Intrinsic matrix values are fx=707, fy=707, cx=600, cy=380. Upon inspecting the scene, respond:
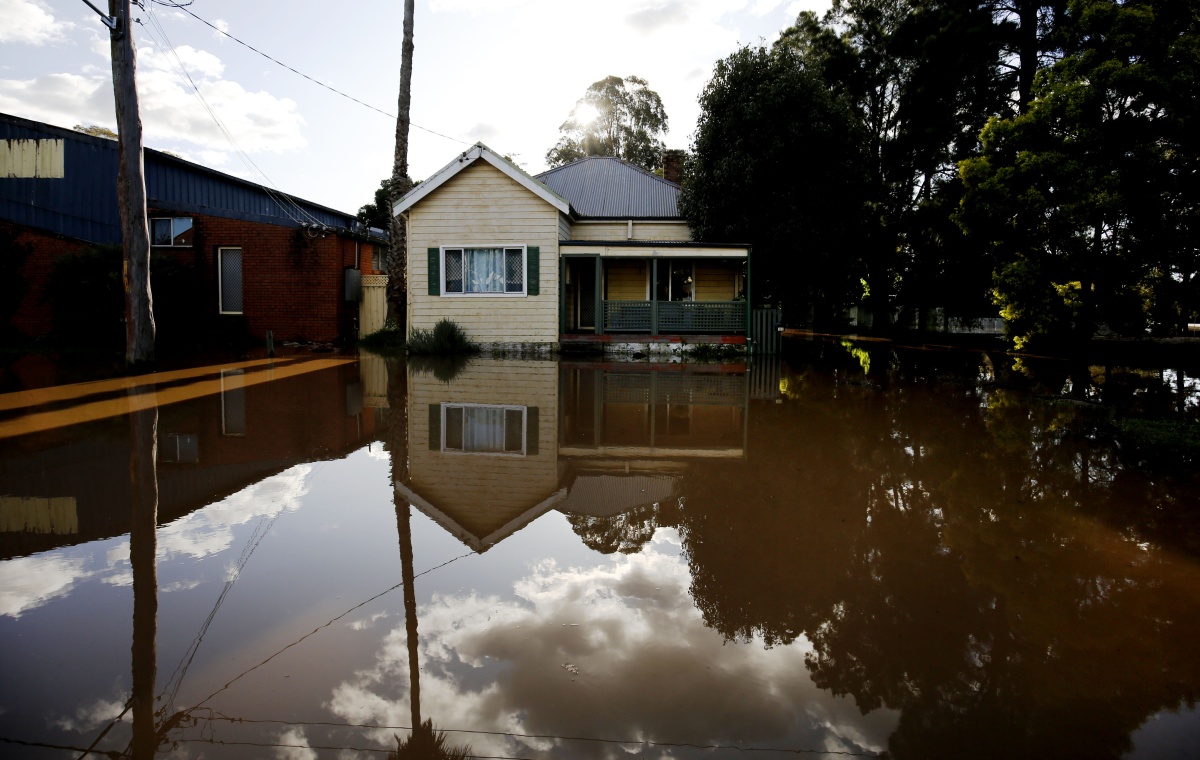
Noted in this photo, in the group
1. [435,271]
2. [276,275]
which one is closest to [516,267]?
[435,271]

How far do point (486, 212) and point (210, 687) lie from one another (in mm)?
17745

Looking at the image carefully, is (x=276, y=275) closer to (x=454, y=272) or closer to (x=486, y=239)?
(x=454, y=272)

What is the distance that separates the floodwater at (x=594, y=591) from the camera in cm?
265

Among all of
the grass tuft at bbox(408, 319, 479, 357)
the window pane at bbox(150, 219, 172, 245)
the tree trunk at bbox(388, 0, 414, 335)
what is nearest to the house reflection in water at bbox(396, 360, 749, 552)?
the grass tuft at bbox(408, 319, 479, 357)

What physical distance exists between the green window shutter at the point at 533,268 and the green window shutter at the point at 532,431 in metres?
9.75

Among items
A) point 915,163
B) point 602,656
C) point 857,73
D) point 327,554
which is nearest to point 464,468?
point 327,554

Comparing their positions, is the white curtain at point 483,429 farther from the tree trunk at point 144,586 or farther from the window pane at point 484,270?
the window pane at point 484,270

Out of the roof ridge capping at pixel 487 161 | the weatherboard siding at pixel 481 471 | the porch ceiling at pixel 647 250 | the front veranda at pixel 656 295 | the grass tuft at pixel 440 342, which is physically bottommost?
the weatherboard siding at pixel 481 471

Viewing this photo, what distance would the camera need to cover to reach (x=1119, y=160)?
57.1ft

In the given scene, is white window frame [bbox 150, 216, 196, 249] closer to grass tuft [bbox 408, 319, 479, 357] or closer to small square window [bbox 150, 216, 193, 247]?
small square window [bbox 150, 216, 193, 247]

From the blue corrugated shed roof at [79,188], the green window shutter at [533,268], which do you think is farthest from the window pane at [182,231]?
the green window shutter at [533,268]

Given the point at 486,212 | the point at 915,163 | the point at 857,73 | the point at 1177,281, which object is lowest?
the point at 1177,281

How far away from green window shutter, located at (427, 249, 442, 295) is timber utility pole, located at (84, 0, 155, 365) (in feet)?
24.4

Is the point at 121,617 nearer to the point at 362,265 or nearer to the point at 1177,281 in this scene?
the point at 362,265
